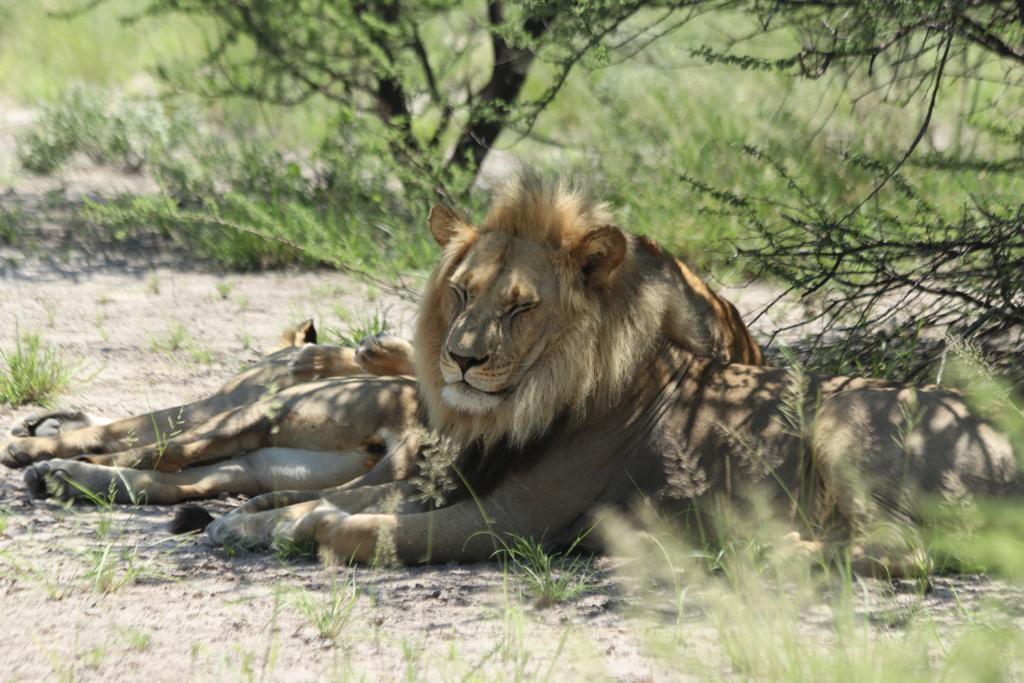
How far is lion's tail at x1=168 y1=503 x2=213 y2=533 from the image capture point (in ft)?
14.1

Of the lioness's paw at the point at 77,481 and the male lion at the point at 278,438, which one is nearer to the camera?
the lioness's paw at the point at 77,481

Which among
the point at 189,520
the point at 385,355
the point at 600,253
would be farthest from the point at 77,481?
the point at 600,253

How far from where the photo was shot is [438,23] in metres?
11.3

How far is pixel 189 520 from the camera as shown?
4309 mm

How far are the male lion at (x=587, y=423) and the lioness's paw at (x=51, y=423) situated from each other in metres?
1.03

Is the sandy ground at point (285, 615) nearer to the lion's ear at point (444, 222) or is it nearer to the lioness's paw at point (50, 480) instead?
the lioness's paw at point (50, 480)

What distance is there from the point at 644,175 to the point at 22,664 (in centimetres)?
604

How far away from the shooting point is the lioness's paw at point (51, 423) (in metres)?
5.02

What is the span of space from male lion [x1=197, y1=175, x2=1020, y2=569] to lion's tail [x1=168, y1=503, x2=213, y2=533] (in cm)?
11

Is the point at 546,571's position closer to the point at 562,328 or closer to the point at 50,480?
the point at 562,328

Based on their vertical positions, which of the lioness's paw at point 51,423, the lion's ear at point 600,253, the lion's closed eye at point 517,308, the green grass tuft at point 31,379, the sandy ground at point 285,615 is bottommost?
the sandy ground at point 285,615

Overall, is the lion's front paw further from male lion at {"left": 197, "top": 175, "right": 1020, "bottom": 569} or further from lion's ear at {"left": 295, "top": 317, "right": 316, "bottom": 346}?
lion's ear at {"left": 295, "top": 317, "right": 316, "bottom": 346}

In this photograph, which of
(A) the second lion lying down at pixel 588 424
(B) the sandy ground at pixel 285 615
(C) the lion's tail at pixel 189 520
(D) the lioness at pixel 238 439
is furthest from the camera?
(D) the lioness at pixel 238 439

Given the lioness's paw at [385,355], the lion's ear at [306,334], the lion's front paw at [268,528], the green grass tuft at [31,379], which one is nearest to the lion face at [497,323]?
the lion's front paw at [268,528]
